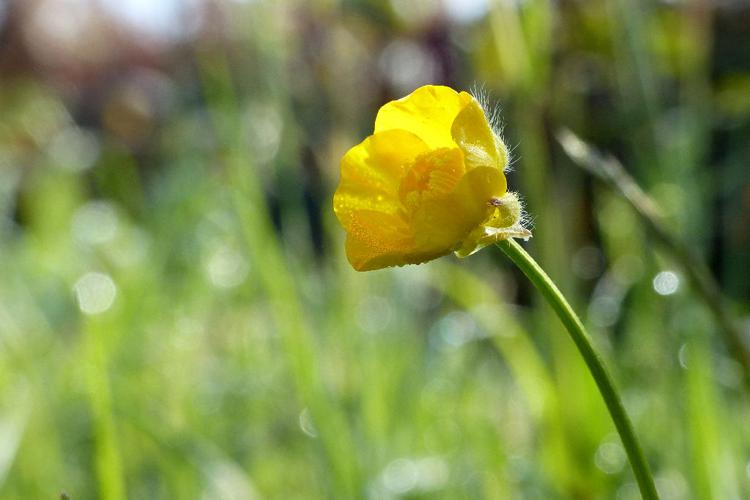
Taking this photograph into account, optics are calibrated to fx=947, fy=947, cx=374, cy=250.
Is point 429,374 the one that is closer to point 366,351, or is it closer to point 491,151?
point 366,351

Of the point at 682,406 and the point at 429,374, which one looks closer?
the point at 682,406

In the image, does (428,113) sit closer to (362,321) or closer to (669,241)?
(669,241)

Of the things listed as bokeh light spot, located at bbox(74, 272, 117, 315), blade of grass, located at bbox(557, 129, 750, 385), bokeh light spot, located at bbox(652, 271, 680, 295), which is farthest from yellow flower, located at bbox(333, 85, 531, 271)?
bokeh light spot, located at bbox(74, 272, 117, 315)

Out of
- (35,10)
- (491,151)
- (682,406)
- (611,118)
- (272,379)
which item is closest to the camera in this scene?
(491,151)

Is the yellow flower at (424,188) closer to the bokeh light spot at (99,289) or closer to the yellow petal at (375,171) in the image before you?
the yellow petal at (375,171)

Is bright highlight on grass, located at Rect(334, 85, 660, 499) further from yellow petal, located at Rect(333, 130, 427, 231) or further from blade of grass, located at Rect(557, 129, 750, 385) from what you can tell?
blade of grass, located at Rect(557, 129, 750, 385)

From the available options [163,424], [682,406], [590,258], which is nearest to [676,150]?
[682,406]

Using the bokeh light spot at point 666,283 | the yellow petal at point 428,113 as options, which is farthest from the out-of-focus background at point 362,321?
the yellow petal at point 428,113
